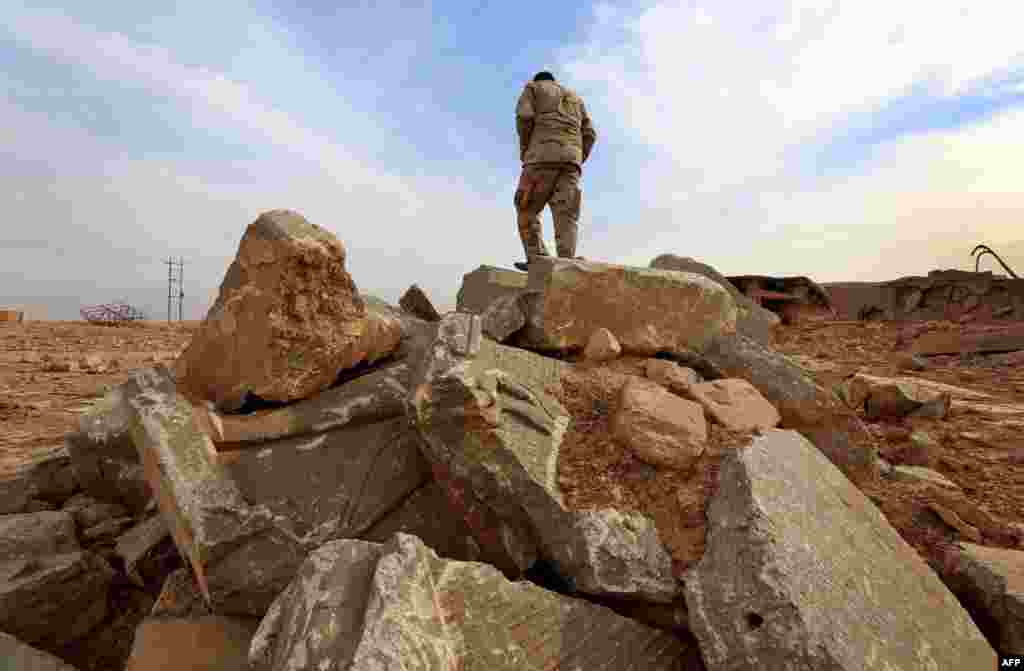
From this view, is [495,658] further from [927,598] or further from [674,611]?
[927,598]

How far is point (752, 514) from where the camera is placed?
1.55 meters

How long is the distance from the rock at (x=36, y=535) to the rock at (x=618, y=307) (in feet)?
8.24

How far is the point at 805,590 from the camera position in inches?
54.6

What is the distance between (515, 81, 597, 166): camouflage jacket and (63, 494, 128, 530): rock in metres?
3.91

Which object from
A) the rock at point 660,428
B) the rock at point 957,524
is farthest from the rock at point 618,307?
the rock at point 957,524

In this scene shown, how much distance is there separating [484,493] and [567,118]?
3868 millimetres

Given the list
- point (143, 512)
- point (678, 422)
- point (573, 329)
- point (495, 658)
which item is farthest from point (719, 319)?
point (143, 512)

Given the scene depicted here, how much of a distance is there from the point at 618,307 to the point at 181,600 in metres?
2.27

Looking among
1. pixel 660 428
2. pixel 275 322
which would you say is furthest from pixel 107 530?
pixel 660 428

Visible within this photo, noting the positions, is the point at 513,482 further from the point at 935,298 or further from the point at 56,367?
the point at 935,298

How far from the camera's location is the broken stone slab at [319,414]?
→ 2225 millimetres

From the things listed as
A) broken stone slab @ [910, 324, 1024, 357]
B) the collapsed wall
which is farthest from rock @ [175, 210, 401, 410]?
the collapsed wall

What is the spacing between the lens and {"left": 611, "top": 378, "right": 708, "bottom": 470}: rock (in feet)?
6.24

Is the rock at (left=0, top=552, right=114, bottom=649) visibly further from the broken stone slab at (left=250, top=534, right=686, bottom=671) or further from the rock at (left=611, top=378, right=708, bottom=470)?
the rock at (left=611, top=378, right=708, bottom=470)
